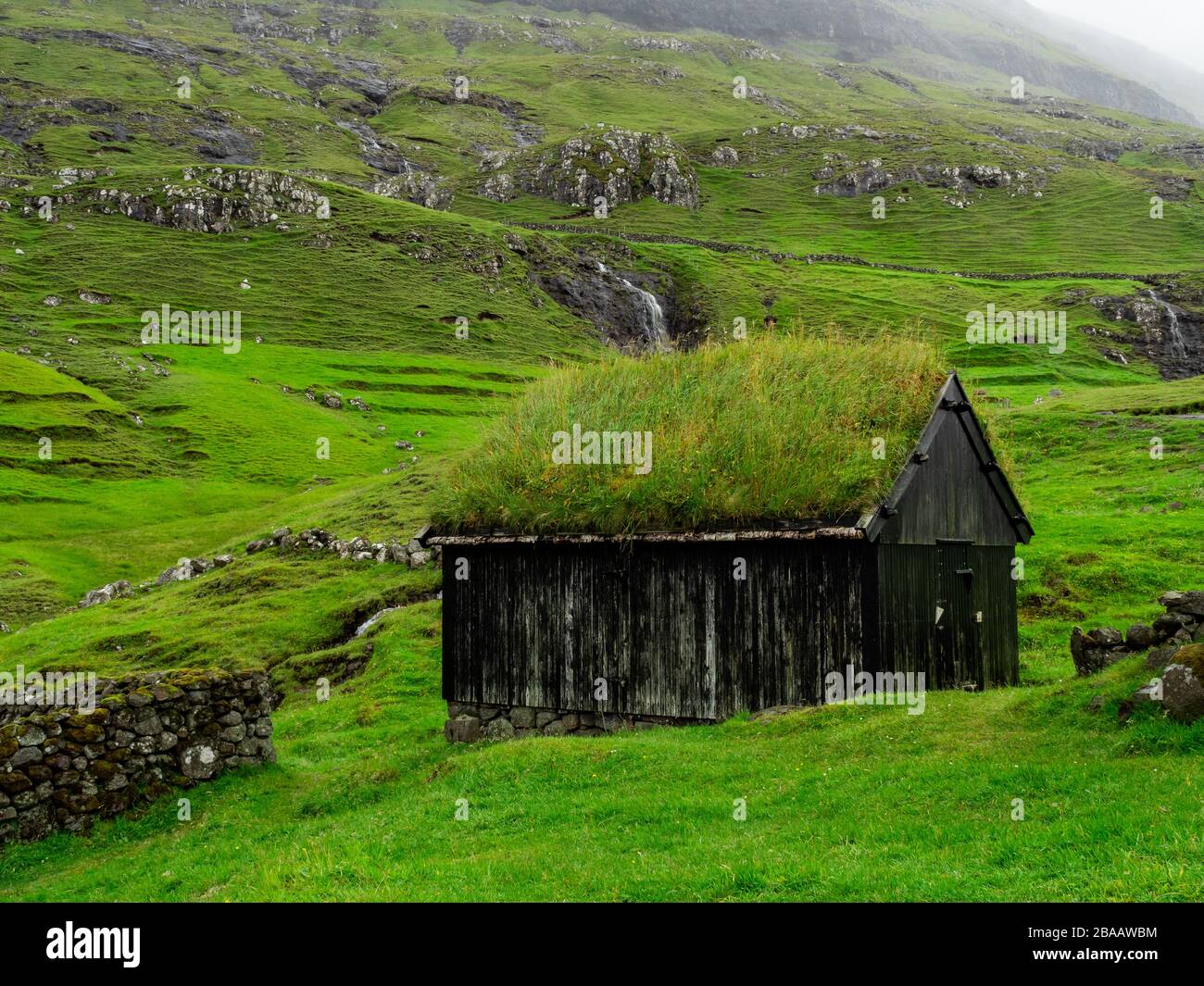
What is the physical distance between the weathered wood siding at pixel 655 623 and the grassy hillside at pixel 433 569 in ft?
5.06

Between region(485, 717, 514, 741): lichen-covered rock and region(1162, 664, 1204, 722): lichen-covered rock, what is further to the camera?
region(485, 717, 514, 741): lichen-covered rock

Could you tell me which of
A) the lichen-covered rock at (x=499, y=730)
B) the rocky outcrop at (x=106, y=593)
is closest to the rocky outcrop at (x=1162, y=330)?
the rocky outcrop at (x=106, y=593)

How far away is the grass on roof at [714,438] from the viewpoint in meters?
19.2

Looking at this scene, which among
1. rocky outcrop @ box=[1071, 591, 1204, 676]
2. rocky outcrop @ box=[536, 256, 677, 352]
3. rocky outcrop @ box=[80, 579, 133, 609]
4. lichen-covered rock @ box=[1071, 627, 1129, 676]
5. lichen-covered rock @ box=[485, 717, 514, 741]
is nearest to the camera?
rocky outcrop @ box=[1071, 591, 1204, 676]

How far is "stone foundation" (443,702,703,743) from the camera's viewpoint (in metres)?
20.5

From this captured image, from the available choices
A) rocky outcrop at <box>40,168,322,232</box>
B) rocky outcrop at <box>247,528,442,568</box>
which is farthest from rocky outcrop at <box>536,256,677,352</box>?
rocky outcrop at <box>247,528,442,568</box>

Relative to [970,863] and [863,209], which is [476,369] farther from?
[863,209]

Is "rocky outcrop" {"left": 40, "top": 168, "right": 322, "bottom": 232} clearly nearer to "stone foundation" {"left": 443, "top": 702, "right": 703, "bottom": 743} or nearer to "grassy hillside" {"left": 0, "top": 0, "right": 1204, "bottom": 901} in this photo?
"grassy hillside" {"left": 0, "top": 0, "right": 1204, "bottom": 901}

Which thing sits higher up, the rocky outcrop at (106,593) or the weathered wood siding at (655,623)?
the weathered wood siding at (655,623)

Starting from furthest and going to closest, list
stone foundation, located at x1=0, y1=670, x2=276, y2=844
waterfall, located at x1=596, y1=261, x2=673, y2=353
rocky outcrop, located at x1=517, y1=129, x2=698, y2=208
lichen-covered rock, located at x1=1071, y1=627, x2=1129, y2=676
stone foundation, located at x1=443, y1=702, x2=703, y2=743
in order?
rocky outcrop, located at x1=517, y1=129, x2=698, y2=208 < waterfall, located at x1=596, y1=261, x2=673, y2=353 < stone foundation, located at x1=443, y1=702, x2=703, y2=743 < lichen-covered rock, located at x1=1071, y1=627, x2=1129, y2=676 < stone foundation, located at x1=0, y1=670, x2=276, y2=844

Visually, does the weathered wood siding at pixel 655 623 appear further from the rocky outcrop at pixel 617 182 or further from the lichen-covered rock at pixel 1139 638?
the rocky outcrop at pixel 617 182

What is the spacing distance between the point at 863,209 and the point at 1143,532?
176m

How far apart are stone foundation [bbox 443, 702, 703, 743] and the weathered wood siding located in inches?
8.8
